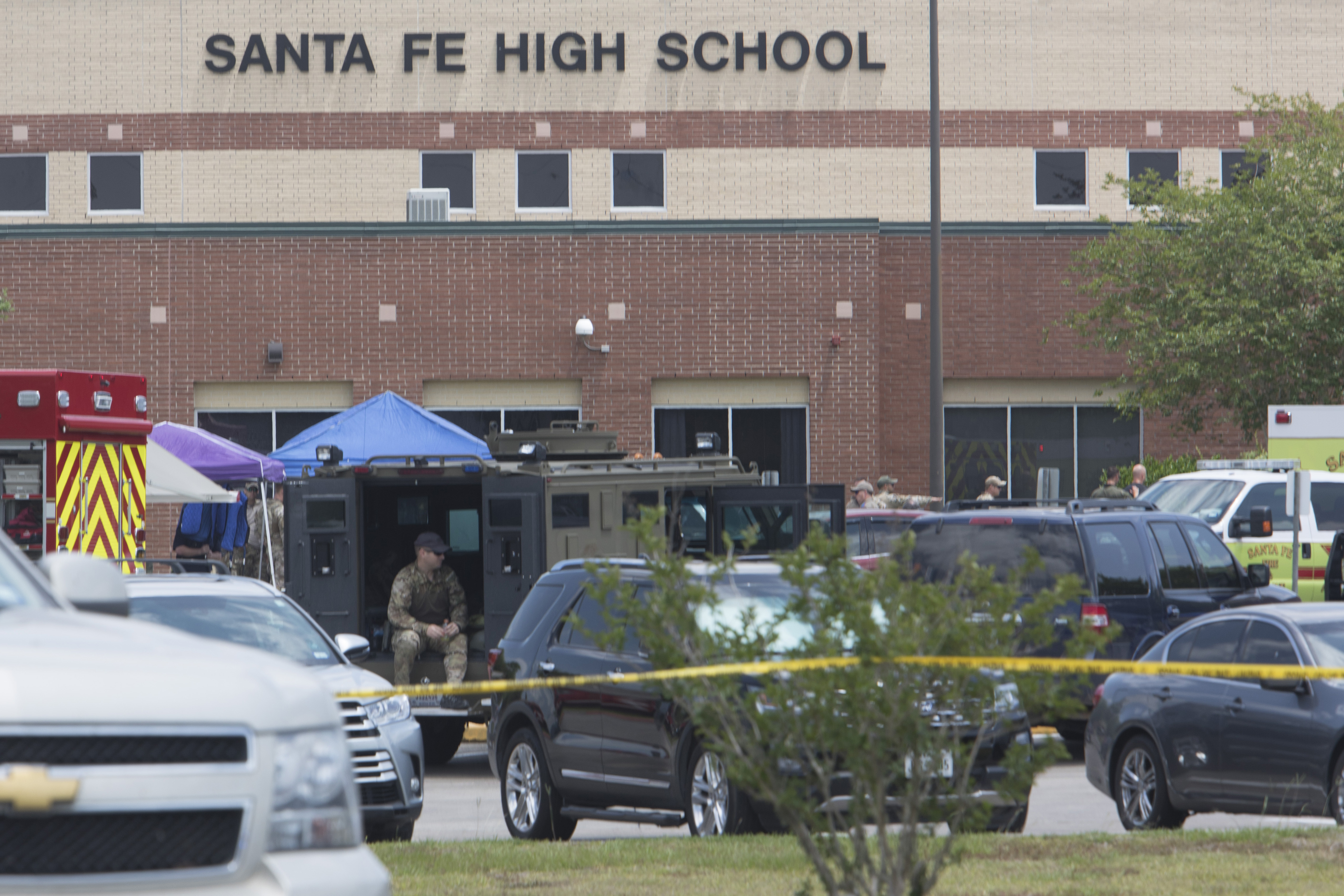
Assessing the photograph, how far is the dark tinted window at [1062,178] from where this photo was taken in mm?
30422

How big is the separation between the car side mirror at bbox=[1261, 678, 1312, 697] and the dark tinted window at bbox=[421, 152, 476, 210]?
21.8 metres

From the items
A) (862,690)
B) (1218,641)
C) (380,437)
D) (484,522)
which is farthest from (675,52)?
(862,690)

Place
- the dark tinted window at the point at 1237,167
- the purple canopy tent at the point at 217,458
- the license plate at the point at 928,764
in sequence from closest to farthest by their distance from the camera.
Answer: the license plate at the point at 928,764
the purple canopy tent at the point at 217,458
the dark tinted window at the point at 1237,167

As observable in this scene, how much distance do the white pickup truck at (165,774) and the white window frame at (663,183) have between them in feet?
85.0

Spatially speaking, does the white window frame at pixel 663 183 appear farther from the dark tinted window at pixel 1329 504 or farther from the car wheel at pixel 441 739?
the car wheel at pixel 441 739

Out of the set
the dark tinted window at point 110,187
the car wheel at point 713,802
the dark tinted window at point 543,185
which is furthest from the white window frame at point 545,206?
the car wheel at point 713,802

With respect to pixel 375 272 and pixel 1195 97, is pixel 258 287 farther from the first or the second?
pixel 1195 97

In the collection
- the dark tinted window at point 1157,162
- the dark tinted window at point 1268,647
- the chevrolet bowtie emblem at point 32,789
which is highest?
the dark tinted window at point 1157,162

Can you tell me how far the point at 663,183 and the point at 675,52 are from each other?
2.28 metres

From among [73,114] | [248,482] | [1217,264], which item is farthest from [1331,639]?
[73,114]

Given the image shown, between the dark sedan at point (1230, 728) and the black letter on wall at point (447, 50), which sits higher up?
the black letter on wall at point (447, 50)

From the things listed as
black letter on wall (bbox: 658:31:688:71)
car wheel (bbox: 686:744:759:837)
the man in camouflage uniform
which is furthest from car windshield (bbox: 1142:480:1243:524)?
black letter on wall (bbox: 658:31:688:71)

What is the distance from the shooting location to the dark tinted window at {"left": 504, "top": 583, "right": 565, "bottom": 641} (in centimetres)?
1099

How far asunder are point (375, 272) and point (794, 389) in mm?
7220
